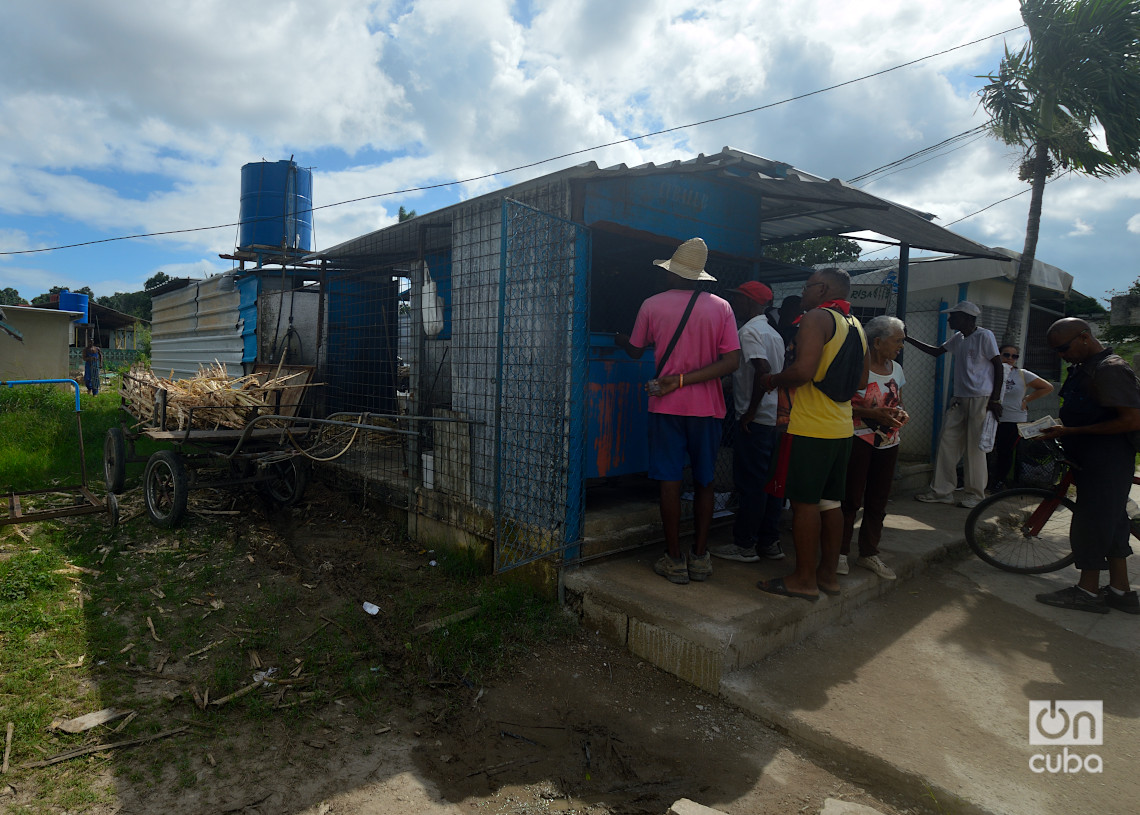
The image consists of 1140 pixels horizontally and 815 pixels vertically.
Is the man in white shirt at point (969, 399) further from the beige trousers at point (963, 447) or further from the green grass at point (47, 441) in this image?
→ the green grass at point (47, 441)

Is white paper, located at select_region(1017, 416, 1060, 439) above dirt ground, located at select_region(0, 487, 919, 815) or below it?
above

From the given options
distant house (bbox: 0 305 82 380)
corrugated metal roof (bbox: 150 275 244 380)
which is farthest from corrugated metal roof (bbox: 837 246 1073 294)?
corrugated metal roof (bbox: 150 275 244 380)

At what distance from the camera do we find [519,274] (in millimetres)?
4344

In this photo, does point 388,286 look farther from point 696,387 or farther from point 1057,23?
point 1057,23

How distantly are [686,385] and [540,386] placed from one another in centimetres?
101

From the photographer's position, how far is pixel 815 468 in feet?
11.4

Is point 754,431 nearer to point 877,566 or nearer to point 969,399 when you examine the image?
point 877,566

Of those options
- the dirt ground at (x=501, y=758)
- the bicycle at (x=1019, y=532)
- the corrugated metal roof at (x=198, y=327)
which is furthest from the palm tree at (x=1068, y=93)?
the corrugated metal roof at (x=198, y=327)

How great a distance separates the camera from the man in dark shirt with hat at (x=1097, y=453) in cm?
377

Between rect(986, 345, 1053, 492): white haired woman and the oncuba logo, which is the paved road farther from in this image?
rect(986, 345, 1053, 492): white haired woman

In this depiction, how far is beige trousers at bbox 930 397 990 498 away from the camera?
6.14m

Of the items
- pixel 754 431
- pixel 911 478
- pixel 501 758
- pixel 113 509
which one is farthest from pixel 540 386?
pixel 911 478

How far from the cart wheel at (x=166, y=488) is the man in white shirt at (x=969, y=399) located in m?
6.94

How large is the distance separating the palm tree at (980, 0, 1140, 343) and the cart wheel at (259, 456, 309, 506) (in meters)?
8.71
